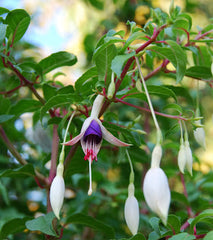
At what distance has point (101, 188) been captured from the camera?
1.51 metres

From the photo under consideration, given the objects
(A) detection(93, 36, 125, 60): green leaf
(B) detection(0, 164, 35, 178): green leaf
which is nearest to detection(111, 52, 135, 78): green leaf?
(A) detection(93, 36, 125, 60): green leaf

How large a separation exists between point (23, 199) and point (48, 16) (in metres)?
2.22

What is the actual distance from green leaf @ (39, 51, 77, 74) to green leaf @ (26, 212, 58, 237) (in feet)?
1.31

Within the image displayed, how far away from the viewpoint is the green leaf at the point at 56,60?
910 millimetres

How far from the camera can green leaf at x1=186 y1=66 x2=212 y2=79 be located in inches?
33.2

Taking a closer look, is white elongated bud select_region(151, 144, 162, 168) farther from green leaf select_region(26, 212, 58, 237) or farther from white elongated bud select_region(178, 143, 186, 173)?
green leaf select_region(26, 212, 58, 237)

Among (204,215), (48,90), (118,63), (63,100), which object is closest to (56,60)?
(48,90)

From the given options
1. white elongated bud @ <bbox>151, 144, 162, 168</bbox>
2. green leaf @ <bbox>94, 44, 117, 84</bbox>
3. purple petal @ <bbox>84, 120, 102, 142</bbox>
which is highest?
green leaf @ <bbox>94, 44, 117, 84</bbox>

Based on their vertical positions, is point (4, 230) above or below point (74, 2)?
below

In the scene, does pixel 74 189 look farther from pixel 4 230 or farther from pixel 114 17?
pixel 114 17

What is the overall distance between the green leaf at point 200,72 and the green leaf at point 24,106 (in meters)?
0.44

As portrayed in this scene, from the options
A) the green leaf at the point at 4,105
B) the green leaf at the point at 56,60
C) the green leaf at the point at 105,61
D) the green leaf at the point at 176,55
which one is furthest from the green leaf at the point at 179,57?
the green leaf at the point at 4,105

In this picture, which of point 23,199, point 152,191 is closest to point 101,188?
point 23,199

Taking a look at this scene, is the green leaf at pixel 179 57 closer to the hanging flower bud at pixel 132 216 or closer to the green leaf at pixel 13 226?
the hanging flower bud at pixel 132 216
